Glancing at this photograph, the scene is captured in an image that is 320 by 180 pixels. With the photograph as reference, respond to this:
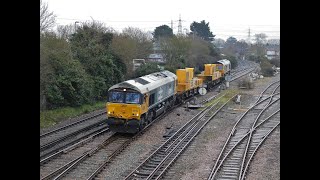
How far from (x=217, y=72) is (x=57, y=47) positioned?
16.6 m

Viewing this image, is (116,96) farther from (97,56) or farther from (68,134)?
(97,56)

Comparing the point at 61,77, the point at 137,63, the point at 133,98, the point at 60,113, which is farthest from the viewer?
the point at 137,63

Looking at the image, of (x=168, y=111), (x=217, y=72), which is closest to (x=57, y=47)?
(x=168, y=111)

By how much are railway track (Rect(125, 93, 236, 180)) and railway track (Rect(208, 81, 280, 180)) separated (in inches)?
54.2

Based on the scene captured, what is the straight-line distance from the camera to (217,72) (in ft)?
112

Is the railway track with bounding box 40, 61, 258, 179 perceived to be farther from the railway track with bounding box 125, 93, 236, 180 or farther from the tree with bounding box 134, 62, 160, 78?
the tree with bounding box 134, 62, 160, 78

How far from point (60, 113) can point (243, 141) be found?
938 cm

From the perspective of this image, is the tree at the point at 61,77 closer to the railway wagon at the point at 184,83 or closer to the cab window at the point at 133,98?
the railway wagon at the point at 184,83

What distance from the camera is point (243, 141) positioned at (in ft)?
48.2

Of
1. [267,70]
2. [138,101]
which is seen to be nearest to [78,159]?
[138,101]

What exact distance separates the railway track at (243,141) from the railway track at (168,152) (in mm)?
1376

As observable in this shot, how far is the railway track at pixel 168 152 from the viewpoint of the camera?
10.6 metres
